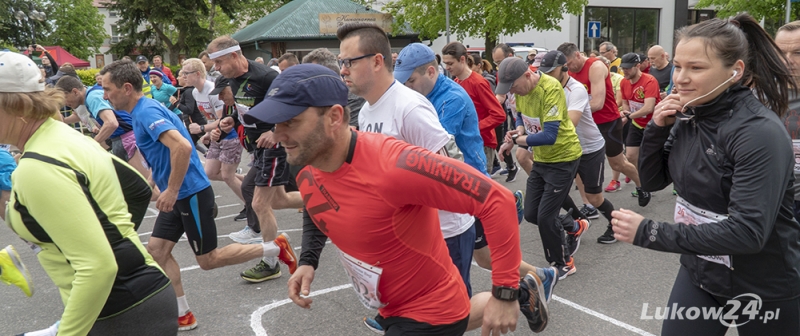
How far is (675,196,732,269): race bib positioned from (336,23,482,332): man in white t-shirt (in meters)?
1.15

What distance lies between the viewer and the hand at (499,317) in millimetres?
2088

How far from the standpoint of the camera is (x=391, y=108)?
10.8ft

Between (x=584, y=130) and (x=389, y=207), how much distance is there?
4.15 metres

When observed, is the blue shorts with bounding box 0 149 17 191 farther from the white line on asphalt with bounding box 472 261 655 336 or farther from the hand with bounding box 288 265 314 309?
the white line on asphalt with bounding box 472 261 655 336

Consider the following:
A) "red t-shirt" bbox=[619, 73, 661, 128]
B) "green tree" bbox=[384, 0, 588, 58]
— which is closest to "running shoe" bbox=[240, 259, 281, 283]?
"red t-shirt" bbox=[619, 73, 661, 128]

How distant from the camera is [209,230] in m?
4.36

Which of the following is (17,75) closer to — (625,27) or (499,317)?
(499,317)

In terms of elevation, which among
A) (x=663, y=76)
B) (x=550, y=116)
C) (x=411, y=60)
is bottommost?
(x=663, y=76)

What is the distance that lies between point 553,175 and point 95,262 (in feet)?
12.5

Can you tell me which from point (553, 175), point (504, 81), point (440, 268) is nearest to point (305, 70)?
point (440, 268)

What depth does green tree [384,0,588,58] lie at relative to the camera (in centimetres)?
2345

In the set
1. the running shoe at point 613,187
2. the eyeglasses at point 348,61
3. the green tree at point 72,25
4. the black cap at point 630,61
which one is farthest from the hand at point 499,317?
the green tree at point 72,25

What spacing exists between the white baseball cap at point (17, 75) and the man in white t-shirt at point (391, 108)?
1608 mm

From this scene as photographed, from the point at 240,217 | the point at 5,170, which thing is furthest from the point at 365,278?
the point at 240,217
